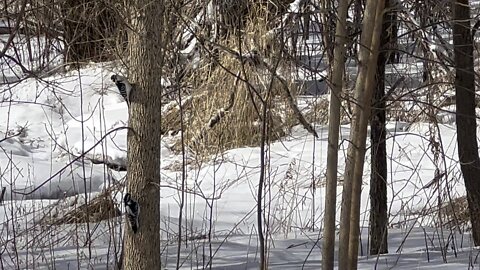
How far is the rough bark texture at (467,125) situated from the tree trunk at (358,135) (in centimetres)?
167

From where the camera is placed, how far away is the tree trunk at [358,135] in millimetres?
2986

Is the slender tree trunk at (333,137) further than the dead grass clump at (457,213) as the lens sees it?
No

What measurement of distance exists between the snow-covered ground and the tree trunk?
197 mm

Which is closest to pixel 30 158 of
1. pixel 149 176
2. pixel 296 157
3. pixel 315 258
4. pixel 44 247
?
pixel 296 157

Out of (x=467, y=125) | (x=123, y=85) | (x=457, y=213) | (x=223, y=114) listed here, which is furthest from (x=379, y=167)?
(x=223, y=114)

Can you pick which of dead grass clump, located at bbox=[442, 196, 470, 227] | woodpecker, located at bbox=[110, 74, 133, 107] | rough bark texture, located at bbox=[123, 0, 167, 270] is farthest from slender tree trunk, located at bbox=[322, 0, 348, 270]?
dead grass clump, located at bbox=[442, 196, 470, 227]

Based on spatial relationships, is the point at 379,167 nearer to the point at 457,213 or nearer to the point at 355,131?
the point at 457,213

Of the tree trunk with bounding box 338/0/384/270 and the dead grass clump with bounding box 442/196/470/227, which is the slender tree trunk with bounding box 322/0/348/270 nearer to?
the tree trunk with bounding box 338/0/384/270

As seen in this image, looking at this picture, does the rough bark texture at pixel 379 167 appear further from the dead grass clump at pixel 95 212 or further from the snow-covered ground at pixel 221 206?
the dead grass clump at pixel 95 212

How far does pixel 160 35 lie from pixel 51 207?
319 centimetres

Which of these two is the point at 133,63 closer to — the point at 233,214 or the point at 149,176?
the point at 149,176

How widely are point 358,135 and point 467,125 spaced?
1.92 m

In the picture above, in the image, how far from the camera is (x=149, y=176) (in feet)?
11.6

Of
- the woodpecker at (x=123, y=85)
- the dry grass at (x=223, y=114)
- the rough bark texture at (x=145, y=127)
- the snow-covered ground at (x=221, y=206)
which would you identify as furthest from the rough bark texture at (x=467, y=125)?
the dry grass at (x=223, y=114)
